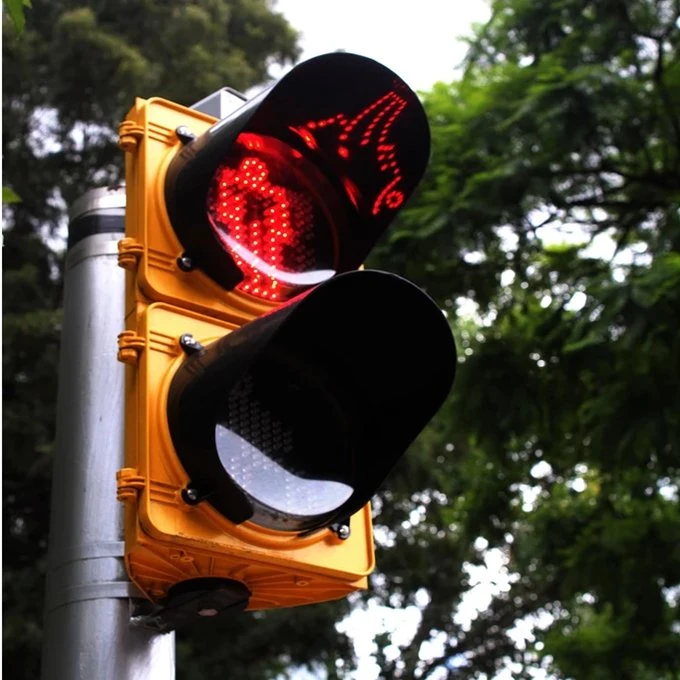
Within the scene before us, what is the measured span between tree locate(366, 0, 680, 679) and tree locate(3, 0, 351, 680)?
9.25 ft

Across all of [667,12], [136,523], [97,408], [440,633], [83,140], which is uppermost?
[83,140]

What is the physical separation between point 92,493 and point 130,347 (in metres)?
0.29

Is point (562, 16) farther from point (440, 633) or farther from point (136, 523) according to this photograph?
point (440, 633)

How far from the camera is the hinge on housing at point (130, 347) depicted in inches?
75.0

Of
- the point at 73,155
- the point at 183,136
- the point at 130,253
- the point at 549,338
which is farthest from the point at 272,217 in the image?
the point at 73,155

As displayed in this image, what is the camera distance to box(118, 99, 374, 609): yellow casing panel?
1.80 metres

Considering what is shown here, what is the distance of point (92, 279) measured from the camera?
7.56 feet

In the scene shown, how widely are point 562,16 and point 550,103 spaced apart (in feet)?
3.21

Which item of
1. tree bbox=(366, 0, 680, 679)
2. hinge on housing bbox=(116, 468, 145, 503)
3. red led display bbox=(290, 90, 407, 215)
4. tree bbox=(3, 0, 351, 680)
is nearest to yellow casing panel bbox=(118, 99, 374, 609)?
hinge on housing bbox=(116, 468, 145, 503)

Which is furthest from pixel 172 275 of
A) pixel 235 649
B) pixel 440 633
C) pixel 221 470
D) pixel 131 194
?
pixel 440 633

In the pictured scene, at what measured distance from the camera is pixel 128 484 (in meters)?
1.78

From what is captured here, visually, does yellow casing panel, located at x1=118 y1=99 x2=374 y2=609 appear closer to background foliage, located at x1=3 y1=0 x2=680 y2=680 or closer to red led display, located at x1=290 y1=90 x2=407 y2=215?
red led display, located at x1=290 y1=90 x2=407 y2=215

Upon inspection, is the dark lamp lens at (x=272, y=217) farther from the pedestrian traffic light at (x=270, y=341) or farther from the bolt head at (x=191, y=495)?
the bolt head at (x=191, y=495)

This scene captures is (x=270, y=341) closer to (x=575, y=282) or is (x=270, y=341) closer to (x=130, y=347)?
(x=130, y=347)
